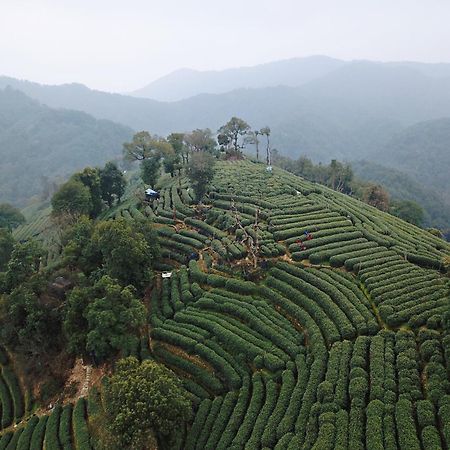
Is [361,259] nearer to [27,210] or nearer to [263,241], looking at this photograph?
[263,241]

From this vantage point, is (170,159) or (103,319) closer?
(103,319)

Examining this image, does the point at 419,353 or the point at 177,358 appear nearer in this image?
the point at 419,353

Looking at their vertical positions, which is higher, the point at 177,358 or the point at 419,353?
the point at 419,353

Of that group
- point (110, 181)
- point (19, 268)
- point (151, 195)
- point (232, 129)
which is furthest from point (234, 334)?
point (232, 129)

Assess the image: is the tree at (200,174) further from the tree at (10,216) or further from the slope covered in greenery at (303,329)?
the tree at (10,216)

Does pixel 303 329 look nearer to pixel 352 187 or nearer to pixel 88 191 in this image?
pixel 88 191

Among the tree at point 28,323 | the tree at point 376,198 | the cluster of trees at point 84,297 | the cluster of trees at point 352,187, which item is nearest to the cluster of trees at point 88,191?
the cluster of trees at point 84,297

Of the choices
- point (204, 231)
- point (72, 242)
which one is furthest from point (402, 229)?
point (72, 242)
